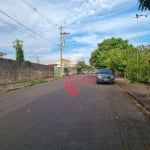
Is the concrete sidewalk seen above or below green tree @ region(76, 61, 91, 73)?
below

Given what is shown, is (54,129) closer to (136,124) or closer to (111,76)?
(136,124)

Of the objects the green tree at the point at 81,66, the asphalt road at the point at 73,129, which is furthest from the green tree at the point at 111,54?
the green tree at the point at 81,66

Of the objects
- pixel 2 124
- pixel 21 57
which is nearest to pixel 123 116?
pixel 2 124

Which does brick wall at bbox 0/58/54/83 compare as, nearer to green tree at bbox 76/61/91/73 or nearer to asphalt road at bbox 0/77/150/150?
asphalt road at bbox 0/77/150/150

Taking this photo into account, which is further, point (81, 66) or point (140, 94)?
point (81, 66)

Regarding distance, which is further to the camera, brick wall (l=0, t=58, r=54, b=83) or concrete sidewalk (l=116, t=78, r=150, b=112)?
brick wall (l=0, t=58, r=54, b=83)

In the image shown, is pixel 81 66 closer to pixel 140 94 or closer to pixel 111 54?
pixel 111 54

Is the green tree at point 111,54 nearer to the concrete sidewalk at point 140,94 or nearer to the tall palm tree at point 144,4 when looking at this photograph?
the concrete sidewalk at point 140,94

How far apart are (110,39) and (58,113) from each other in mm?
72226

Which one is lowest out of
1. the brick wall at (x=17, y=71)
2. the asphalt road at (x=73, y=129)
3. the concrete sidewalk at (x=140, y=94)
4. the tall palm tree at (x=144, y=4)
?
the asphalt road at (x=73, y=129)

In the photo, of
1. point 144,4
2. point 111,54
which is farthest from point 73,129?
point 111,54

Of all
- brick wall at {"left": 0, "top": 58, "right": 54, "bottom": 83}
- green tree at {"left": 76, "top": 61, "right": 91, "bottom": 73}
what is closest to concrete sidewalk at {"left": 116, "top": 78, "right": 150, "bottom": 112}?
brick wall at {"left": 0, "top": 58, "right": 54, "bottom": 83}

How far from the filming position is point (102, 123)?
1079cm

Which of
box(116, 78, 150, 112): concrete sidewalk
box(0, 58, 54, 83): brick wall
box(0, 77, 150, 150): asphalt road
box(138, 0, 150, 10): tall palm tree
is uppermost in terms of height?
box(138, 0, 150, 10): tall palm tree
